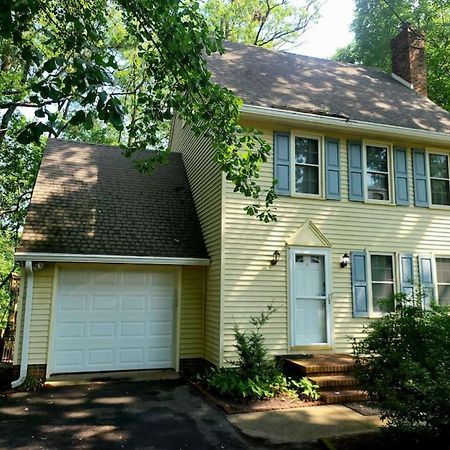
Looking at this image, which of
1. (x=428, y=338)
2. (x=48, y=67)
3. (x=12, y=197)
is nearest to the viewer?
(x=48, y=67)

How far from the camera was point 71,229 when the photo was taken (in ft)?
27.2

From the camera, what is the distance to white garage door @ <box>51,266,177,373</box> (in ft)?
26.3

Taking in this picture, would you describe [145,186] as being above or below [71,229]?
above

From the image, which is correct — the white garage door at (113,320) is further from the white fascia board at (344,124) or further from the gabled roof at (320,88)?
the gabled roof at (320,88)

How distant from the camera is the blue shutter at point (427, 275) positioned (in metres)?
8.95

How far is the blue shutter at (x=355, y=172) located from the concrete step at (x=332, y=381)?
3.78m

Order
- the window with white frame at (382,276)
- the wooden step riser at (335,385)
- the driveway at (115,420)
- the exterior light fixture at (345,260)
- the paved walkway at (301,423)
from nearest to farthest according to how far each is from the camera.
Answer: the driveway at (115,420)
the paved walkway at (301,423)
the wooden step riser at (335,385)
the exterior light fixture at (345,260)
the window with white frame at (382,276)

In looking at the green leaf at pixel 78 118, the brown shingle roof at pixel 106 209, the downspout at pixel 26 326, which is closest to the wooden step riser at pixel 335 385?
the brown shingle roof at pixel 106 209

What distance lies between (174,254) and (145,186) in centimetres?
245

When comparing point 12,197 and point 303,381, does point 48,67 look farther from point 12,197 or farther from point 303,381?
point 12,197

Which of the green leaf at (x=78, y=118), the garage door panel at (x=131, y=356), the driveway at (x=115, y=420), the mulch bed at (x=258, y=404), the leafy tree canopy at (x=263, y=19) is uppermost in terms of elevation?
the leafy tree canopy at (x=263, y=19)

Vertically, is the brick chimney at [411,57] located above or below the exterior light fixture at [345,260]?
above

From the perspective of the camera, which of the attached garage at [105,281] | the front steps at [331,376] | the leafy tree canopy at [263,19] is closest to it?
the front steps at [331,376]

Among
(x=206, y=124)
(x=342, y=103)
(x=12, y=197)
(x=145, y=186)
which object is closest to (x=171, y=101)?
(x=206, y=124)
